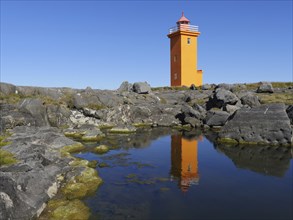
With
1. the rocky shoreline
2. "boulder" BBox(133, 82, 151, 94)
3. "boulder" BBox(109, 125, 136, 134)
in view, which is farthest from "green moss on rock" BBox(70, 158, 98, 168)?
"boulder" BBox(133, 82, 151, 94)

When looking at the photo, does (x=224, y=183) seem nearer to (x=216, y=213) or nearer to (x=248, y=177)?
(x=248, y=177)

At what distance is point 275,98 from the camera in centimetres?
5969

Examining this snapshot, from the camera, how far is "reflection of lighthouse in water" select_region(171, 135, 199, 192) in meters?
21.3

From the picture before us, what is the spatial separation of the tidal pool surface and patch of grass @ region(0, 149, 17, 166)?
6973mm

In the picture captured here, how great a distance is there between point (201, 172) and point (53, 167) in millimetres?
12460

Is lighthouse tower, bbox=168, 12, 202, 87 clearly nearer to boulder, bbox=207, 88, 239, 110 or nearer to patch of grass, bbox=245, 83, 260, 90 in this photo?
patch of grass, bbox=245, 83, 260, 90

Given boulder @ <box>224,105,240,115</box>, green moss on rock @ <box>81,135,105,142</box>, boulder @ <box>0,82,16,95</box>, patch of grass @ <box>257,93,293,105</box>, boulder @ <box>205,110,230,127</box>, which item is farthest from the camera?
patch of grass @ <box>257,93,293,105</box>

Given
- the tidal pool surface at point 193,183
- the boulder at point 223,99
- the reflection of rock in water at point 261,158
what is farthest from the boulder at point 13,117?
the boulder at point 223,99

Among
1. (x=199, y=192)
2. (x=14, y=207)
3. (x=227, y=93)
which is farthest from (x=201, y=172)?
(x=227, y=93)

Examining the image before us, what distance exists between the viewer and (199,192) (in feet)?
61.6

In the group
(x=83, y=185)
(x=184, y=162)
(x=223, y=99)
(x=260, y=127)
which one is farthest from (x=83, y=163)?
(x=223, y=99)

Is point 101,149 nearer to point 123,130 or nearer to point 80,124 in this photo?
point 123,130

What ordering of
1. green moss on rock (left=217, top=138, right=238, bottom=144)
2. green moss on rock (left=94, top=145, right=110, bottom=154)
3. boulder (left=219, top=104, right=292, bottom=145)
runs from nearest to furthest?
1. green moss on rock (left=94, top=145, right=110, bottom=154)
2. boulder (left=219, top=104, right=292, bottom=145)
3. green moss on rock (left=217, top=138, right=238, bottom=144)

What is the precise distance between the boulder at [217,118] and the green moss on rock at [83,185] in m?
33.6
